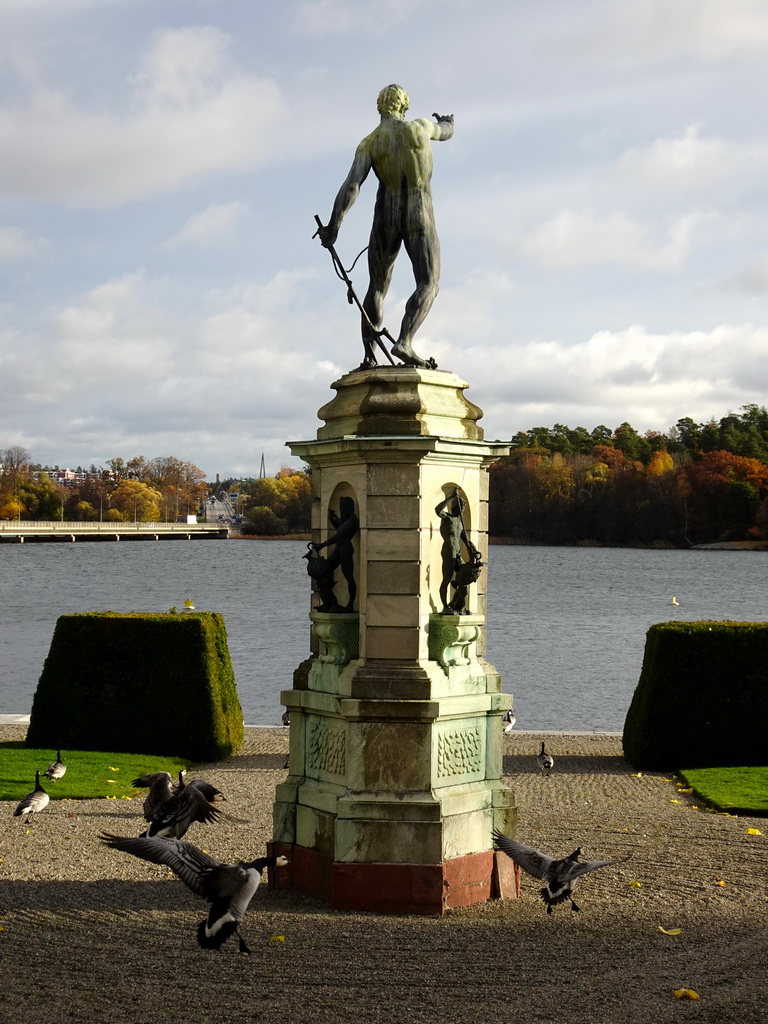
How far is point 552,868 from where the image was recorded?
7.62 metres

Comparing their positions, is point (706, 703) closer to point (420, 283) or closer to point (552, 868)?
point (552, 868)

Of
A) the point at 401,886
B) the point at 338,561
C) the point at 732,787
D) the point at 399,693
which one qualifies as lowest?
the point at 732,787

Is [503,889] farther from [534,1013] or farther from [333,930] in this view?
[534,1013]

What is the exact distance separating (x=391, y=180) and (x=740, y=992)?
552 centimetres

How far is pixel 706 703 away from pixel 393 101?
874 centimetres

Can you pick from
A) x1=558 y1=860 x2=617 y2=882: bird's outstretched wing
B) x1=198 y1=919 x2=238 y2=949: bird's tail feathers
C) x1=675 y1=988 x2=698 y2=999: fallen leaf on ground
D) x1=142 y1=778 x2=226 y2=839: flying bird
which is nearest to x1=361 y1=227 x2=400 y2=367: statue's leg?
x1=142 y1=778 x2=226 y2=839: flying bird

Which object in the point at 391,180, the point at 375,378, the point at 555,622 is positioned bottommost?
the point at 555,622

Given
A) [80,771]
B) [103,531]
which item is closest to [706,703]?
[80,771]

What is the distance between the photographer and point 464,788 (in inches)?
318

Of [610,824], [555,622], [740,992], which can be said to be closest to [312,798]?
[740,992]

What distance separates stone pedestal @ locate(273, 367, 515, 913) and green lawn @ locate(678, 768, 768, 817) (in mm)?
4221

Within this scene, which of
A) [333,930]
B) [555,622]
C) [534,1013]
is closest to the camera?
[534,1013]

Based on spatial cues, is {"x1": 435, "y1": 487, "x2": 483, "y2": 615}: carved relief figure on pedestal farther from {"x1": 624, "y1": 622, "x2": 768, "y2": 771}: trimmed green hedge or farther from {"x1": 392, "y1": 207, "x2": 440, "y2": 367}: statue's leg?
{"x1": 624, "y1": 622, "x2": 768, "y2": 771}: trimmed green hedge

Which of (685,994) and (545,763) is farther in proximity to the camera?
(545,763)
